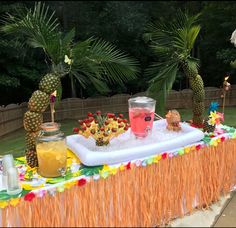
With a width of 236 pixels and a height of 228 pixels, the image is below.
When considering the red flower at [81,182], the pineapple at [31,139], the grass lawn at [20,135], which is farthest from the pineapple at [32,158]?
the grass lawn at [20,135]

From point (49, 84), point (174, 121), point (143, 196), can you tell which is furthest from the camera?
point (174, 121)

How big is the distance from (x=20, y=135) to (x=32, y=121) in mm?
4534

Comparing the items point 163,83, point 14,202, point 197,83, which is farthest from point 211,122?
point 14,202

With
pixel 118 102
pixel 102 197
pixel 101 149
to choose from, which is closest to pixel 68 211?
pixel 102 197

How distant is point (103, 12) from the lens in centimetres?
964

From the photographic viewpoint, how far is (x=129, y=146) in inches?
102

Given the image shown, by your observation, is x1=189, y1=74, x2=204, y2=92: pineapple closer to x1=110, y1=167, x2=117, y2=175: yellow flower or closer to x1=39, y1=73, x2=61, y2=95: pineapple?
x1=110, y1=167, x2=117, y2=175: yellow flower

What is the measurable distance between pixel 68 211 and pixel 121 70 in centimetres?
136

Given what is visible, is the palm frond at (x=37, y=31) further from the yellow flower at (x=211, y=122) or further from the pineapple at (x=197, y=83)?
the yellow flower at (x=211, y=122)

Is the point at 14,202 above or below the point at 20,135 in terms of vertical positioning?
above

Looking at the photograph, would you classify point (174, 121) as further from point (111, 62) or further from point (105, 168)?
point (105, 168)

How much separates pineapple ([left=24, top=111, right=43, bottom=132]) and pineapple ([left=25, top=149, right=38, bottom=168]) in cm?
19

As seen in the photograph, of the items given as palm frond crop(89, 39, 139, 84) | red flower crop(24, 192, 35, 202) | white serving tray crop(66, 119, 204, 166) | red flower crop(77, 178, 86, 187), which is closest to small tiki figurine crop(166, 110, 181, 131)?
white serving tray crop(66, 119, 204, 166)

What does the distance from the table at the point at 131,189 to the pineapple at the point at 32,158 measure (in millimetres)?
48
